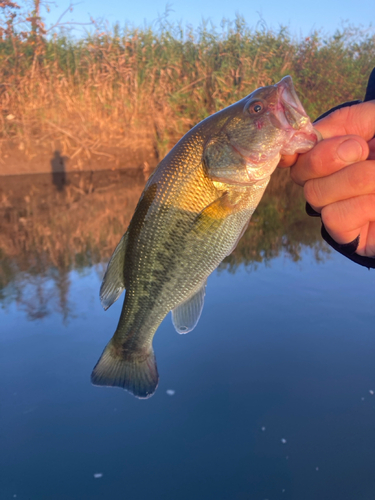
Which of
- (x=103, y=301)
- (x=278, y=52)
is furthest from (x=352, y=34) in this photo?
(x=103, y=301)

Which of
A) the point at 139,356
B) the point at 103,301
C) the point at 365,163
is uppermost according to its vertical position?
the point at 365,163

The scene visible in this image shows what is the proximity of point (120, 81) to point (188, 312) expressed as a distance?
10.3 meters

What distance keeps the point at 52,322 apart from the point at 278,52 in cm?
1081

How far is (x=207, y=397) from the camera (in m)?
2.92

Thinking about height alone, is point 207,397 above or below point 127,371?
below

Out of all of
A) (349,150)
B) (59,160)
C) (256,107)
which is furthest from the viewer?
(59,160)

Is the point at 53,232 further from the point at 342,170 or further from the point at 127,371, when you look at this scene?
the point at 342,170

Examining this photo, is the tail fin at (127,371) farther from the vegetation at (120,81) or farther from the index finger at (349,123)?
the vegetation at (120,81)

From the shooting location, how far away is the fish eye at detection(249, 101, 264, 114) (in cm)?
190

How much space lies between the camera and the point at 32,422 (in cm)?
277

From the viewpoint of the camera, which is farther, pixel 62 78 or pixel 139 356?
pixel 62 78

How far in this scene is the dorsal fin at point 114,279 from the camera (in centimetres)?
206

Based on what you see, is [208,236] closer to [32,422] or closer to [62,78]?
[32,422]

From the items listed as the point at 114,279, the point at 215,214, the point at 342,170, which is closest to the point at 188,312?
the point at 114,279
